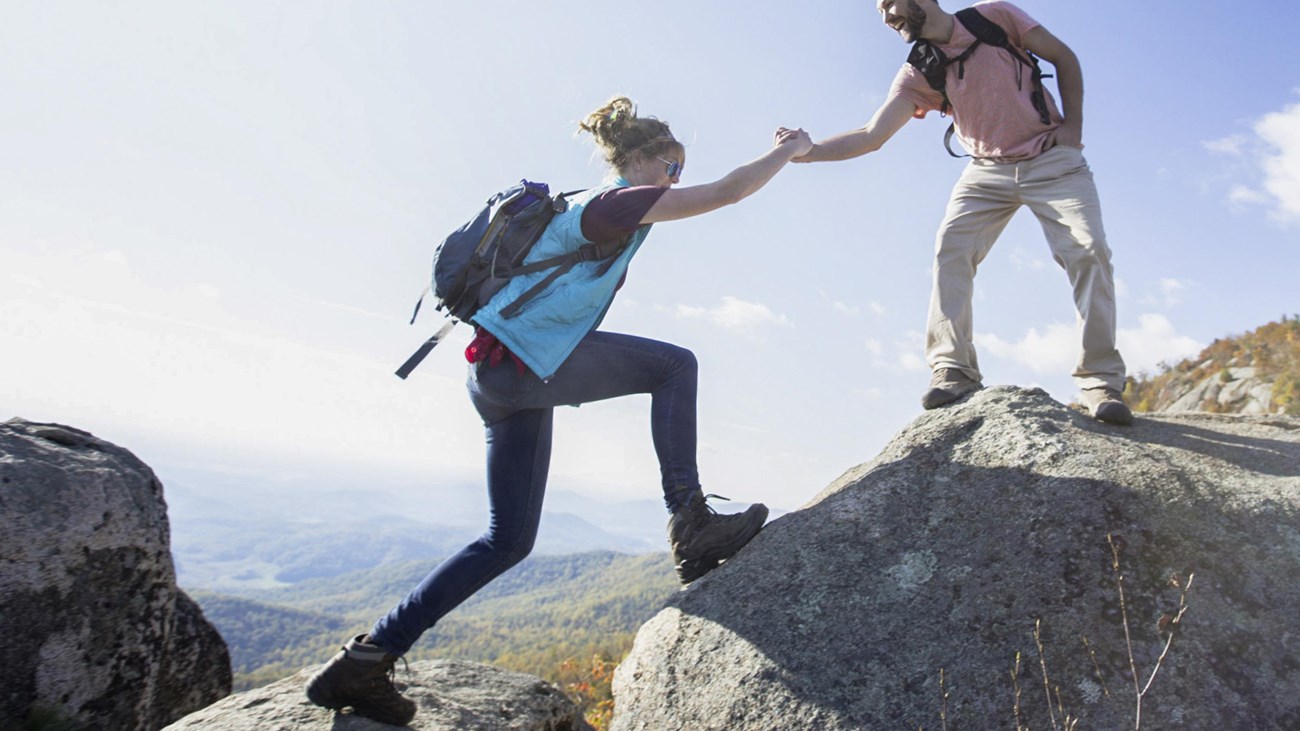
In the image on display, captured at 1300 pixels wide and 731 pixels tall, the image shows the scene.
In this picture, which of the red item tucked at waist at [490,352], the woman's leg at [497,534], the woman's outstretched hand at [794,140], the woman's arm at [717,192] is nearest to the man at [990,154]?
the woman's outstretched hand at [794,140]

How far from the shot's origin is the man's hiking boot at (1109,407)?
518 cm

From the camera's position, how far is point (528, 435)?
4.44 metres

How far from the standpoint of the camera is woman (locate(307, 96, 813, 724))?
4090 millimetres

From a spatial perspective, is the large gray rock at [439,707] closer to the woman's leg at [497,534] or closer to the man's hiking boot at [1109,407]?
the woman's leg at [497,534]

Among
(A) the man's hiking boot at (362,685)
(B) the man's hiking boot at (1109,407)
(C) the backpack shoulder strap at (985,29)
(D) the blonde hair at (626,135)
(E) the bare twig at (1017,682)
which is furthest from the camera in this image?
(C) the backpack shoulder strap at (985,29)

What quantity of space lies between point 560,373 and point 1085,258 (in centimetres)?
359

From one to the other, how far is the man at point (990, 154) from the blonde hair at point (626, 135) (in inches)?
59.1

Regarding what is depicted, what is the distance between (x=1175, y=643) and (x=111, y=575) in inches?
230

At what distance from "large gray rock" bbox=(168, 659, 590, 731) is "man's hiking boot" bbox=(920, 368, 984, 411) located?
3316 mm

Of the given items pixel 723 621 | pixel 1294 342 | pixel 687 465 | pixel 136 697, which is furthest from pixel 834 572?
pixel 1294 342

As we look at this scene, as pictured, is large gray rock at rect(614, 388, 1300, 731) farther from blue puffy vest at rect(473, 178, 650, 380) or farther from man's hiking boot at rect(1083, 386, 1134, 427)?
blue puffy vest at rect(473, 178, 650, 380)

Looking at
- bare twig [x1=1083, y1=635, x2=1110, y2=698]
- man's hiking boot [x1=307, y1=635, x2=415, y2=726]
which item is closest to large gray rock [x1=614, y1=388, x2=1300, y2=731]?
bare twig [x1=1083, y1=635, x2=1110, y2=698]

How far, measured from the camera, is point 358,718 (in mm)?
4156

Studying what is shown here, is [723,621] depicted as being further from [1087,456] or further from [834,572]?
[1087,456]
